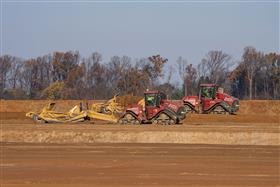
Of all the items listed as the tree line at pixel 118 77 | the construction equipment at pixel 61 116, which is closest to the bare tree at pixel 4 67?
the tree line at pixel 118 77

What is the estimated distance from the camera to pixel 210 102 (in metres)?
46.2

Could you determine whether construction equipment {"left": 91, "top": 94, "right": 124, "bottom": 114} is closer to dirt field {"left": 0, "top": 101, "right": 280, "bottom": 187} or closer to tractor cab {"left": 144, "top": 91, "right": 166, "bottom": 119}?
tractor cab {"left": 144, "top": 91, "right": 166, "bottom": 119}

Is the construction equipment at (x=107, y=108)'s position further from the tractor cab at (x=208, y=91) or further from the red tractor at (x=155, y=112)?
the tractor cab at (x=208, y=91)

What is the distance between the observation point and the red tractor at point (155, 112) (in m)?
39.6

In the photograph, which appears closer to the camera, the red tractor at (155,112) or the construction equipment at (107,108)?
the red tractor at (155,112)

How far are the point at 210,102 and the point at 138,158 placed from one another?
2487cm

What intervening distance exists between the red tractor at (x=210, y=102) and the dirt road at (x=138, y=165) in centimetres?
1850

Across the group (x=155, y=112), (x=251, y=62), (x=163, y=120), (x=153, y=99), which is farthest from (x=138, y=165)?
(x=251, y=62)

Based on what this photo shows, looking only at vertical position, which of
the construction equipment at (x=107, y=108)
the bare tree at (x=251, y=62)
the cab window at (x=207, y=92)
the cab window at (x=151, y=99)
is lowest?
the construction equipment at (x=107, y=108)

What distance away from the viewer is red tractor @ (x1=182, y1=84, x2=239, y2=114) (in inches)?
1794

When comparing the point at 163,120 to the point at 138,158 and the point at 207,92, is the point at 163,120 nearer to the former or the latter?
the point at 207,92

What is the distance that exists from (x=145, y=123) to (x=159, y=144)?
1206cm

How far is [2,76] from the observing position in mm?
91000

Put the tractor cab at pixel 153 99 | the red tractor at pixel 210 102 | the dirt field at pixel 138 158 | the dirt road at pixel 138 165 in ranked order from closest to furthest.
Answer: the dirt road at pixel 138 165, the dirt field at pixel 138 158, the tractor cab at pixel 153 99, the red tractor at pixel 210 102
